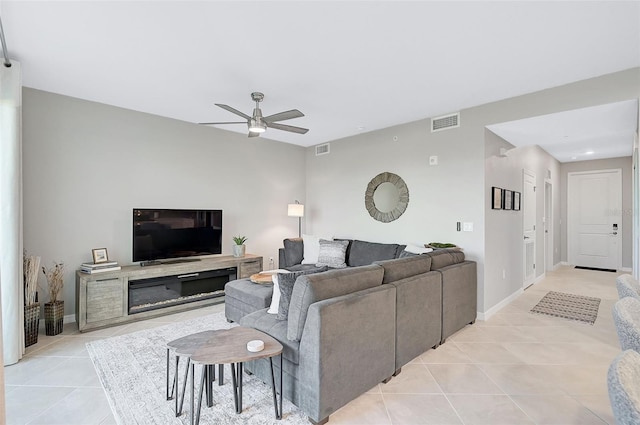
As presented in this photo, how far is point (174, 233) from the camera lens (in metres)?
4.34

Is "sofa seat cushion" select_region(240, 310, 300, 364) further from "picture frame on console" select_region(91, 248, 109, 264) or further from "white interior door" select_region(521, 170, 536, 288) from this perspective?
"white interior door" select_region(521, 170, 536, 288)

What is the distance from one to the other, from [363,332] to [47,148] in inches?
159

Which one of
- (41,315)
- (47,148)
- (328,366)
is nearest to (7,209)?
(47,148)

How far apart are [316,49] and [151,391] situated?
2.97 m

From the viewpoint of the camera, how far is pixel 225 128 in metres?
5.11

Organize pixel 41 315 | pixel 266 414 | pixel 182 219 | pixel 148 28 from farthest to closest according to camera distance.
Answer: pixel 182 219
pixel 41 315
pixel 148 28
pixel 266 414

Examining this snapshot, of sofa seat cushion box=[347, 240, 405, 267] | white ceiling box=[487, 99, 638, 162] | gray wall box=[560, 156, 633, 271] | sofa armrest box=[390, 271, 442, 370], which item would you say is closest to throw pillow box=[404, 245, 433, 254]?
sofa seat cushion box=[347, 240, 405, 267]

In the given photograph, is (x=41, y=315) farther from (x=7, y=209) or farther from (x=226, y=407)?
(x=226, y=407)

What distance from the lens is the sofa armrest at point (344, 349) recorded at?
1.95 metres

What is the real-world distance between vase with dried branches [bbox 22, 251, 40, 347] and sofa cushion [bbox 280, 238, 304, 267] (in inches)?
124

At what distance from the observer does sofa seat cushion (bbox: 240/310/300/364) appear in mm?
2100

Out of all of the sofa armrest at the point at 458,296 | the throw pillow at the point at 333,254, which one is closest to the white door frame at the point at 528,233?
the sofa armrest at the point at 458,296

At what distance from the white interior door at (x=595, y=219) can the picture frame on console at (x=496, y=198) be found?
4.73 metres

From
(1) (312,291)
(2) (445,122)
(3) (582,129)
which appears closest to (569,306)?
(3) (582,129)
